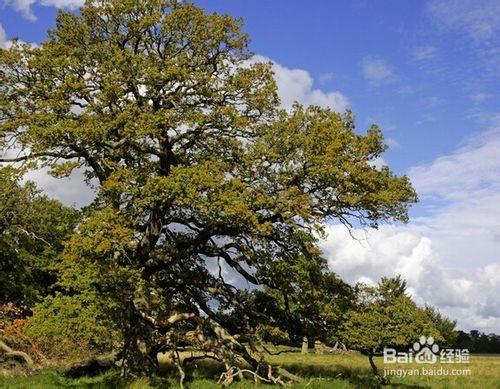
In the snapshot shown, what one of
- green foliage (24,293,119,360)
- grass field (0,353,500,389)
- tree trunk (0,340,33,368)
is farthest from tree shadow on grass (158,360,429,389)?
tree trunk (0,340,33,368)

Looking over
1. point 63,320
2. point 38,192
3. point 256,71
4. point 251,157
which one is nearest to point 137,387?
point 63,320

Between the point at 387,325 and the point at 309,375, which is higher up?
the point at 387,325

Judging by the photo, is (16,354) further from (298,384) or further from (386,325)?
Result: (386,325)

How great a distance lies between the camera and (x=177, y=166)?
23672mm

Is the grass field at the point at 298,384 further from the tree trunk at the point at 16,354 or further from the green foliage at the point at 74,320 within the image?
the green foliage at the point at 74,320

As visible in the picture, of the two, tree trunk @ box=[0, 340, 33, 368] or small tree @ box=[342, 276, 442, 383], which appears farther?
tree trunk @ box=[0, 340, 33, 368]

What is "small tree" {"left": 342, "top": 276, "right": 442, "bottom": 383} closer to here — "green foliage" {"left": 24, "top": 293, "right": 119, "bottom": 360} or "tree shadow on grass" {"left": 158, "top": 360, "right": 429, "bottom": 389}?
"tree shadow on grass" {"left": 158, "top": 360, "right": 429, "bottom": 389}

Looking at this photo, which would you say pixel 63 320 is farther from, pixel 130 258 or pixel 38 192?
pixel 38 192

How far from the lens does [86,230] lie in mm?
20375

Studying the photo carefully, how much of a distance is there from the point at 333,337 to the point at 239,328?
5.05m

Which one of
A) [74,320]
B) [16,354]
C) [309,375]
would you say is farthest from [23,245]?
[309,375]

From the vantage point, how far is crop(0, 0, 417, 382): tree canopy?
21.2m

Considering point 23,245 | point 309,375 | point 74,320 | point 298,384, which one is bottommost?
point 298,384

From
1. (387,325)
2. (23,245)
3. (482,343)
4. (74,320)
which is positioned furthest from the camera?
(482,343)
